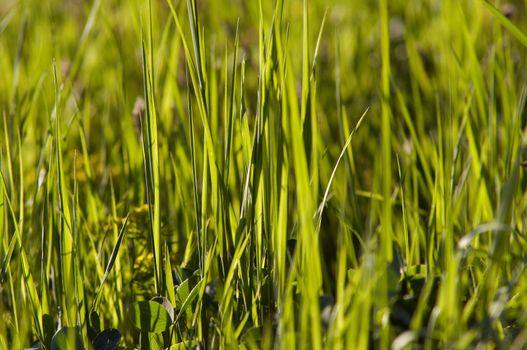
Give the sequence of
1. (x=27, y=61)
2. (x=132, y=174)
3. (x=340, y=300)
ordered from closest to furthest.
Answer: (x=340, y=300)
(x=132, y=174)
(x=27, y=61)

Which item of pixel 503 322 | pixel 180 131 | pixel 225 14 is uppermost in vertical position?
pixel 225 14

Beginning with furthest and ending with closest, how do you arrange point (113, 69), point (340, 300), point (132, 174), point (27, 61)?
point (27, 61) < point (113, 69) < point (132, 174) < point (340, 300)

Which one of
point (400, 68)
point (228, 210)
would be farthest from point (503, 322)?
point (400, 68)

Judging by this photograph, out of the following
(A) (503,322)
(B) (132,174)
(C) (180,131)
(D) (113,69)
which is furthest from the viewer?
(D) (113,69)

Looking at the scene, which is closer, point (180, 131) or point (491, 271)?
point (491, 271)

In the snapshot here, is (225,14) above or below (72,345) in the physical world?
above

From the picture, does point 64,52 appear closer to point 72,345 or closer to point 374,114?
point 374,114

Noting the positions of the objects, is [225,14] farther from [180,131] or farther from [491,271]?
[491,271]

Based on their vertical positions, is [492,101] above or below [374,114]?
above

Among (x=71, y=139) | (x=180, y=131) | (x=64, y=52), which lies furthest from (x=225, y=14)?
(x=180, y=131)
